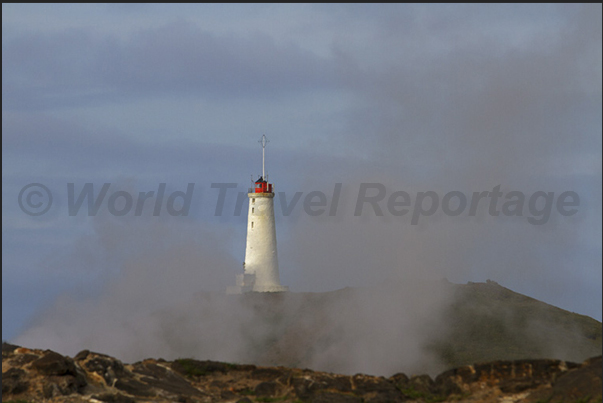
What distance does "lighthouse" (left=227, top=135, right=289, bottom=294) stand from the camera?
280 feet

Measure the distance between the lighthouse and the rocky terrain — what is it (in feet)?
102

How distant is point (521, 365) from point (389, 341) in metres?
18.4

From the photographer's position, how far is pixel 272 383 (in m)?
51.8

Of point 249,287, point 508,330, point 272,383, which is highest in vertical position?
point 249,287

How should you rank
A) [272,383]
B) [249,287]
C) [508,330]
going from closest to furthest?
[272,383] → [508,330] → [249,287]

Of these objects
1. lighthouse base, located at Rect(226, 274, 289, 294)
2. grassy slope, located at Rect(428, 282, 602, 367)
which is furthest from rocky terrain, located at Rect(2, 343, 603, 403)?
lighthouse base, located at Rect(226, 274, 289, 294)

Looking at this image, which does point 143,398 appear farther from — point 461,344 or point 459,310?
point 459,310

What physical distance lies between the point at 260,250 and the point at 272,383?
34170 mm

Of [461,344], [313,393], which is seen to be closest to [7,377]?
[313,393]

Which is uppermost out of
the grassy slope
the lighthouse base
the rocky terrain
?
the lighthouse base

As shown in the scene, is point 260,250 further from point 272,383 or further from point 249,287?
point 272,383

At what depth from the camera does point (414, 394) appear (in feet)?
163

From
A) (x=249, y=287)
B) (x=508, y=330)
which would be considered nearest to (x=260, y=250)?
(x=249, y=287)

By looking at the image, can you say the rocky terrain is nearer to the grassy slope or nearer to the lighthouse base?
the grassy slope
